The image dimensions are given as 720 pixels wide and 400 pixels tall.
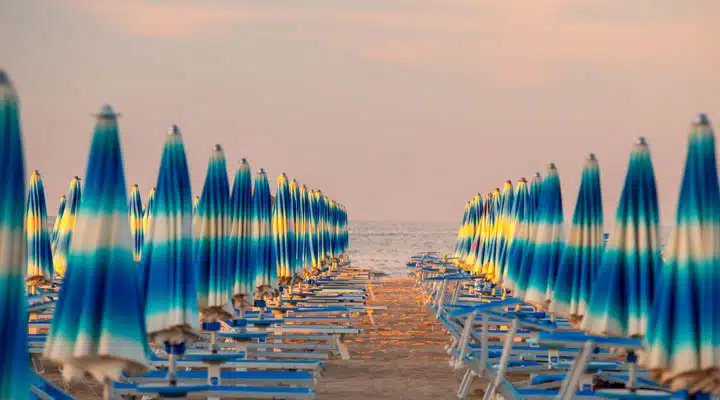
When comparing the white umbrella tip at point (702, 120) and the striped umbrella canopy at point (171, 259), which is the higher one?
the white umbrella tip at point (702, 120)

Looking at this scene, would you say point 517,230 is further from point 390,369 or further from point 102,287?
point 102,287

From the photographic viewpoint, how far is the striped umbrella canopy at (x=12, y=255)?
4086 millimetres

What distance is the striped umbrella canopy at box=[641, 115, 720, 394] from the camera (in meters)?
5.90

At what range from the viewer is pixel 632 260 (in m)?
7.60

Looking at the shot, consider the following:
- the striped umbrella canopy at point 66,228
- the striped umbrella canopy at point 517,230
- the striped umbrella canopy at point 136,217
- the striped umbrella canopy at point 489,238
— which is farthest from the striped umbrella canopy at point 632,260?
the striped umbrella canopy at point 136,217

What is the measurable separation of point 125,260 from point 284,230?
31.1 feet

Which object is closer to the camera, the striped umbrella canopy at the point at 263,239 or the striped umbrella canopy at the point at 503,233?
the striped umbrella canopy at the point at 263,239

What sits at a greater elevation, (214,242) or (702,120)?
(702,120)

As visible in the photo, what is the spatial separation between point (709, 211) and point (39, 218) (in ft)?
36.6

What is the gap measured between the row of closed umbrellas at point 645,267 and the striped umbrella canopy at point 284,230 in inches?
→ 158

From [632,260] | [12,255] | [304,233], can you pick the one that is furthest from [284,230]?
[12,255]

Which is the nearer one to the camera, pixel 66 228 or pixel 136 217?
pixel 66 228

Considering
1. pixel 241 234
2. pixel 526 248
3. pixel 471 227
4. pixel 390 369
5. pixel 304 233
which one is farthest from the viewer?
pixel 471 227

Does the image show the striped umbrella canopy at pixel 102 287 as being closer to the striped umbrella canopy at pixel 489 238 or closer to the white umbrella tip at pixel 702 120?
the white umbrella tip at pixel 702 120
